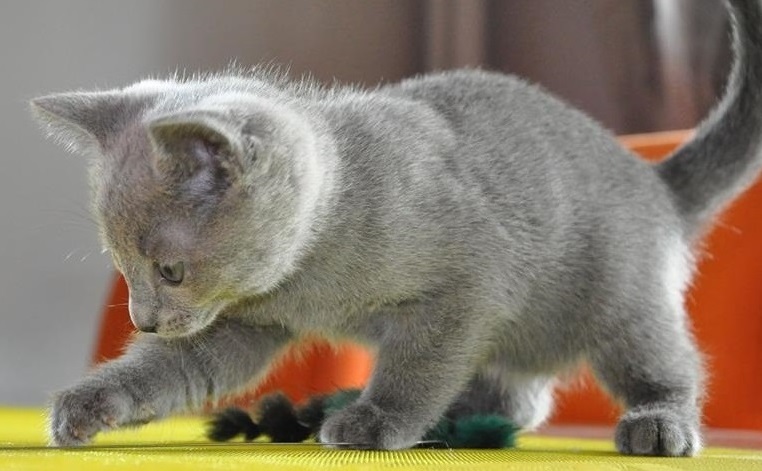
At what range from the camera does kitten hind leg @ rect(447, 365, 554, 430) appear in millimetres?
1820

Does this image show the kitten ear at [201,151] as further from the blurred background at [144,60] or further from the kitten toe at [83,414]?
the blurred background at [144,60]

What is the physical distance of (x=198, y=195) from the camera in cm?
125

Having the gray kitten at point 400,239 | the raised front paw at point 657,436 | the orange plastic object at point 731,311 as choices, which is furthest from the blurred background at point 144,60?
the raised front paw at point 657,436

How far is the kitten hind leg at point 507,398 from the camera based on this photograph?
71.7 inches

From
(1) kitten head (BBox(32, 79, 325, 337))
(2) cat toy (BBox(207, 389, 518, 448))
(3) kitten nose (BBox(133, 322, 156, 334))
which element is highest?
(1) kitten head (BBox(32, 79, 325, 337))

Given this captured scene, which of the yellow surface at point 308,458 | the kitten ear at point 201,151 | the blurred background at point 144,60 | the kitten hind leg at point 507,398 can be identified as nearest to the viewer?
the yellow surface at point 308,458

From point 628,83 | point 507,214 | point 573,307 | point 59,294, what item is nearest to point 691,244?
point 573,307

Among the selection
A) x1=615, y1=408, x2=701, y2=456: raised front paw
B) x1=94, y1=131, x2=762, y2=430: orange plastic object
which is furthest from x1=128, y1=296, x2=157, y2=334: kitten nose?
x1=94, y1=131, x2=762, y2=430: orange plastic object

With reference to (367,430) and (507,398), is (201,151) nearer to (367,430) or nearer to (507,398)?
(367,430)

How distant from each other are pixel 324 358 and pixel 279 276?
1203mm

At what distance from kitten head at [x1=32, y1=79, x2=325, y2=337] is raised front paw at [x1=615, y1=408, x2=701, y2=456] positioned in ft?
1.68

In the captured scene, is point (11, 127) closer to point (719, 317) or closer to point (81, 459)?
point (719, 317)

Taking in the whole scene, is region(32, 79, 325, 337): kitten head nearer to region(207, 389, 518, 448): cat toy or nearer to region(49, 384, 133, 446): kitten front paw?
region(49, 384, 133, 446): kitten front paw

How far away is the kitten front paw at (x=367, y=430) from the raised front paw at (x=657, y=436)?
0.30 metres
